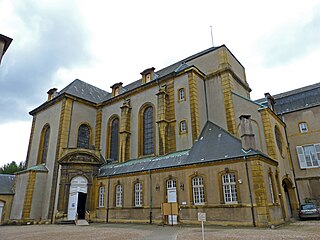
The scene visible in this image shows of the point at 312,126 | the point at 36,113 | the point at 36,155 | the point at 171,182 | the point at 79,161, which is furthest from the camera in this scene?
the point at 36,113

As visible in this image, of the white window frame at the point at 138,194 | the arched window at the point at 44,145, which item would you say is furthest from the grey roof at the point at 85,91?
the white window frame at the point at 138,194

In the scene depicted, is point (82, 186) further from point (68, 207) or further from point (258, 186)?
point (258, 186)

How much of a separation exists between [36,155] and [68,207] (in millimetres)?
8112

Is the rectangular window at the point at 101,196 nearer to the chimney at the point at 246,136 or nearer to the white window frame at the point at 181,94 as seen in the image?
the white window frame at the point at 181,94

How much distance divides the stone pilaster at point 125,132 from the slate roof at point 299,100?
43.0ft

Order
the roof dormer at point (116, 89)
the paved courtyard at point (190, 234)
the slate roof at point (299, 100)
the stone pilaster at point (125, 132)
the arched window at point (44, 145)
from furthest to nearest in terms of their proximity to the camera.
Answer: the roof dormer at point (116, 89) → the arched window at point (44, 145) → the slate roof at point (299, 100) → the stone pilaster at point (125, 132) → the paved courtyard at point (190, 234)

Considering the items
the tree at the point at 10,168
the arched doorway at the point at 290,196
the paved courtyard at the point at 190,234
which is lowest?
the paved courtyard at the point at 190,234

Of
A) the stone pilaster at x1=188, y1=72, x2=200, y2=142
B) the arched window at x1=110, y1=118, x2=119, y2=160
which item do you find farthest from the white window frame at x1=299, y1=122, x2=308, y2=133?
the arched window at x1=110, y1=118, x2=119, y2=160

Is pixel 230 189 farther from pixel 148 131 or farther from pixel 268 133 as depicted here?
pixel 148 131

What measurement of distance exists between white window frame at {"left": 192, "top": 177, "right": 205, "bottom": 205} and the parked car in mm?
7690

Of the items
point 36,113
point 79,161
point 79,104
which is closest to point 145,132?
point 79,161

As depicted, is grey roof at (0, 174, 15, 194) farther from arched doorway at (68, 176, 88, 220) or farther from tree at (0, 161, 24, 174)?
tree at (0, 161, 24, 174)

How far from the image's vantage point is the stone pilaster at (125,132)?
22084mm

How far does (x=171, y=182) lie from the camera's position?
16.3 metres
